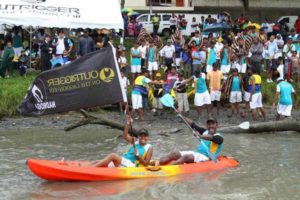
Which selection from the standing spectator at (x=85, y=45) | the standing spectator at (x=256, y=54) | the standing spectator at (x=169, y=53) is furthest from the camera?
the standing spectator at (x=169, y=53)

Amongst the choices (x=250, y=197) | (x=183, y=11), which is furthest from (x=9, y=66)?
(x=183, y=11)

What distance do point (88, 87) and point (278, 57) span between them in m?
12.7

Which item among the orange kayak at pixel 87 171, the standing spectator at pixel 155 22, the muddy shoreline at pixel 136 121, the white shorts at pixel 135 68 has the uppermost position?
the standing spectator at pixel 155 22

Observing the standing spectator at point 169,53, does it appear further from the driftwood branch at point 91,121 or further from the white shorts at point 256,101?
the driftwood branch at point 91,121

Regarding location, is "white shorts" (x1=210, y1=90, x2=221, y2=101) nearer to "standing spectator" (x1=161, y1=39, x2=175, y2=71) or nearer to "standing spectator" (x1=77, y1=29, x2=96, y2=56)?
"standing spectator" (x1=161, y1=39, x2=175, y2=71)

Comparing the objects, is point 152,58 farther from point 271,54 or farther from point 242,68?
point 271,54

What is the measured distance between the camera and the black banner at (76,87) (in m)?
13.8

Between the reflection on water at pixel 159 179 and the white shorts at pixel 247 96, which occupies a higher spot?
the white shorts at pixel 247 96

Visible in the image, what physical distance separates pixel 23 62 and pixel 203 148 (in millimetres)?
12115

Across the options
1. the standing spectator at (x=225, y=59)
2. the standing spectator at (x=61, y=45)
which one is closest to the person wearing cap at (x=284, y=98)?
the standing spectator at (x=225, y=59)

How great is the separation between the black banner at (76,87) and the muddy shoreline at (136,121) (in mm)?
6968

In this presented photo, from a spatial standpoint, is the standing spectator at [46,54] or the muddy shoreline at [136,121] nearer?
the muddy shoreline at [136,121]

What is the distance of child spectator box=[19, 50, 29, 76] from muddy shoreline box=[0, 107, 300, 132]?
9.16 ft

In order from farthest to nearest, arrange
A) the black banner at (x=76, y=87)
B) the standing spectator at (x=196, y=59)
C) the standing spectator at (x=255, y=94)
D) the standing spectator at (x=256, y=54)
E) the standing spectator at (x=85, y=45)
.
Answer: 1. the standing spectator at (x=85, y=45)
2. the standing spectator at (x=256, y=54)
3. the standing spectator at (x=196, y=59)
4. the standing spectator at (x=255, y=94)
5. the black banner at (x=76, y=87)
